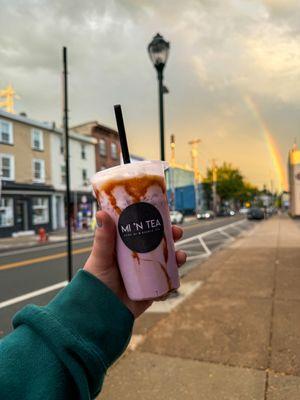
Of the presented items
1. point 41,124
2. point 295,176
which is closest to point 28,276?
point 295,176

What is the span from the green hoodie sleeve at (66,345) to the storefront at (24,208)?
21.9m

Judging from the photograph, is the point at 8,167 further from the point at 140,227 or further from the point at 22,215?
the point at 140,227

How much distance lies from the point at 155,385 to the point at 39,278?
6435mm

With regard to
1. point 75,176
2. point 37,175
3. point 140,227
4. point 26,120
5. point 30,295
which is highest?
point 26,120

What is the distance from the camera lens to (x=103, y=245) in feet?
4.38

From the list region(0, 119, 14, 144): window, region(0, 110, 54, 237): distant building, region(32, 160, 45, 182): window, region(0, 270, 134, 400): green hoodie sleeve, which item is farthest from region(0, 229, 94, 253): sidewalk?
region(0, 270, 134, 400): green hoodie sleeve

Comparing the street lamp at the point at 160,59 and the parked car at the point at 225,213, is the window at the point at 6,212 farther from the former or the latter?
the parked car at the point at 225,213

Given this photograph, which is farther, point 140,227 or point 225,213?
point 225,213

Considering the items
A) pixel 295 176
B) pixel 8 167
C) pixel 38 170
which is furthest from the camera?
pixel 38 170

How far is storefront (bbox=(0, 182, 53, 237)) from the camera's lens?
23.0m

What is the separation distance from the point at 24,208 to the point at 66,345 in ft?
84.2

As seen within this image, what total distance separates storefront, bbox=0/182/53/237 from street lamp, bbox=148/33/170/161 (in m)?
17.6

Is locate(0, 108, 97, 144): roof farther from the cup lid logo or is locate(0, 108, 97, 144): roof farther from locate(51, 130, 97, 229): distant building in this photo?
Answer: the cup lid logo

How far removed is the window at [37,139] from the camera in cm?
2339
